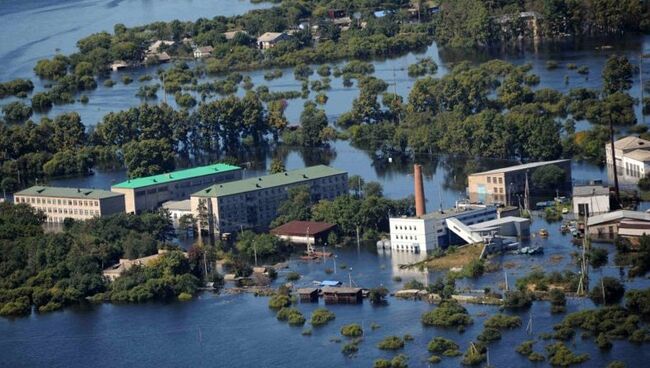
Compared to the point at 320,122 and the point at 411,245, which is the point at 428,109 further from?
the point at 411,245

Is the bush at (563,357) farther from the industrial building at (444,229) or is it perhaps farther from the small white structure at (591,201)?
the small white structure at (591,201)

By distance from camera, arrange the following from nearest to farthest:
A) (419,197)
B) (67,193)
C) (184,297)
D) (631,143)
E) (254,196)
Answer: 1. (184,297)
2. (419,197)
3. (254,196)
4. (631,143)
5. (67,193)

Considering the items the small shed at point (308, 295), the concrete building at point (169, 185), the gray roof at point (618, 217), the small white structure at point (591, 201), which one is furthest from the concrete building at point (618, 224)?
the concrete building at point (169, 185)

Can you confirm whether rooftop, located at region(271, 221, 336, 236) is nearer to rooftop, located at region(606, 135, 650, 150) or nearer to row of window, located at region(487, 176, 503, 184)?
row of window, located at region(487, 176, 503, 184)

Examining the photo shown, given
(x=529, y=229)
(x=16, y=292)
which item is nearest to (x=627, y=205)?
(x=529, y=229)

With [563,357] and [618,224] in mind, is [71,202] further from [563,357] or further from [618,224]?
[563,357]

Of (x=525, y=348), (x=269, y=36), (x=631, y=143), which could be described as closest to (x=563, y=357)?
(x=525, y=348)
